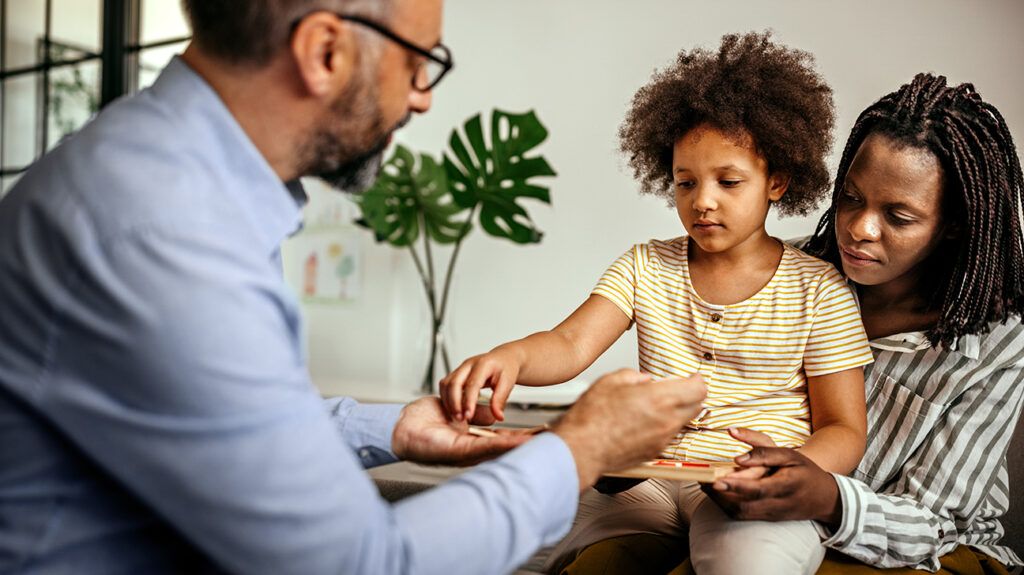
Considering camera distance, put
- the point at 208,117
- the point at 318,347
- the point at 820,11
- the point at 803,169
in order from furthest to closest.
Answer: the point at 318,347, the point at 820,11, the point at 803,169, the point at 208,117

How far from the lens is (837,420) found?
142 cm

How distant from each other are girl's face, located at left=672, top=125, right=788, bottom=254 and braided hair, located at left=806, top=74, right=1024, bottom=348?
8.4 inches

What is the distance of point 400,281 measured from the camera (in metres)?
3.84

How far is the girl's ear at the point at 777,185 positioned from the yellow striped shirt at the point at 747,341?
107mm

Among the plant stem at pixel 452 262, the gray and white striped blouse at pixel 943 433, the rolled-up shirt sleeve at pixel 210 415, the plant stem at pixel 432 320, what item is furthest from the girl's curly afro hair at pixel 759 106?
the plant stem at pixel 432 320

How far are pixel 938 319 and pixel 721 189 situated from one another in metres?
0.40

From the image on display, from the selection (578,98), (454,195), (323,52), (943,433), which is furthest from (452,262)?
(323,52)

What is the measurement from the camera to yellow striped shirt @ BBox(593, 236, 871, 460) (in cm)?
147

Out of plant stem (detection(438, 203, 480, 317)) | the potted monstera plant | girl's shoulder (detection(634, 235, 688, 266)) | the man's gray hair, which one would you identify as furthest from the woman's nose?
plant stem (detection(438, 203, 480, 317))

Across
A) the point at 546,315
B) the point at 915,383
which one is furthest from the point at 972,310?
the point at 546,315

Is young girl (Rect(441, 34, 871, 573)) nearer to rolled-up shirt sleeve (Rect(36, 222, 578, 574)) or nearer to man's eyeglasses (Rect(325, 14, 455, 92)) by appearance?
man's eyeglasses (Rect(325, 14, 455, 92))

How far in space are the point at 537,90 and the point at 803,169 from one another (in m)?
1.85

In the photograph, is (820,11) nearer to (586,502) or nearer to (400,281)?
(586,502)

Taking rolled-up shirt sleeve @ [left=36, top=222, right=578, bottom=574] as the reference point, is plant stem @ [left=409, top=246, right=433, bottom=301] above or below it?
below
